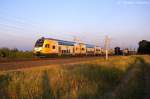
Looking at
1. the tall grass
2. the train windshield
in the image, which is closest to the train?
the train windshield

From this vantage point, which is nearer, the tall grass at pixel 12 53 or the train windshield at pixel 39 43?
the train windshield at pixel 39 43

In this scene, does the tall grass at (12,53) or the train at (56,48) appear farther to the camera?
the tall grass at (12,53)

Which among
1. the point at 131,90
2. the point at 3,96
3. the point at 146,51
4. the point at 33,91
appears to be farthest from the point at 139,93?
the point at 146,51

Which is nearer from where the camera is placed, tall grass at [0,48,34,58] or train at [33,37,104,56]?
train at [33,37,104,56]

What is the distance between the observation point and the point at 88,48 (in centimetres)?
6297

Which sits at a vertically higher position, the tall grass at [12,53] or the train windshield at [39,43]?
the train windshield at [39,43]

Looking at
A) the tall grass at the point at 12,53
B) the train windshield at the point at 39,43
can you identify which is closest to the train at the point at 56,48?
the train windshield at the point at 39,43

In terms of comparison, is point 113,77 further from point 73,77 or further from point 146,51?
point 146,51

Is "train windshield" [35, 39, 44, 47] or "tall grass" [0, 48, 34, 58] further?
"tall grass" [0, 48, 34, 58]

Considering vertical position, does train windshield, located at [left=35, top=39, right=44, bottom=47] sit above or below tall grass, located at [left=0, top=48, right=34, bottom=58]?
above

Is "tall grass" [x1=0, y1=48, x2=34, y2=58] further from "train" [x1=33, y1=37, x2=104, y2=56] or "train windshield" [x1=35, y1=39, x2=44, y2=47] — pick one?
"train windshield" [x1=35, y1=39, x2=44, y2=47]

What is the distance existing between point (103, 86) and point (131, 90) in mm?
1594

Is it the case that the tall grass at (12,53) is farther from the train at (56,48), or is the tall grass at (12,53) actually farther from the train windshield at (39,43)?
the train windshield at (39,43)

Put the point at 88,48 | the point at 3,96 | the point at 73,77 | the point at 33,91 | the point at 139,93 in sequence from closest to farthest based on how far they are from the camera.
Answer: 1. the point at 3,96
2. the point at 33,91
3. the point at 139,93
4. the point at 73,77
5. the point at 88,48
